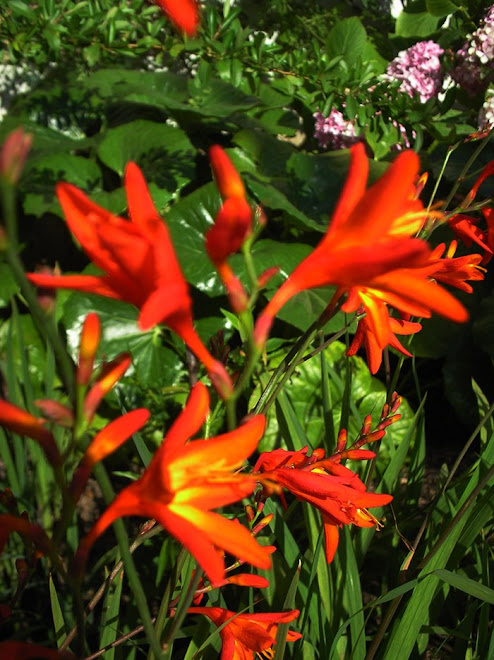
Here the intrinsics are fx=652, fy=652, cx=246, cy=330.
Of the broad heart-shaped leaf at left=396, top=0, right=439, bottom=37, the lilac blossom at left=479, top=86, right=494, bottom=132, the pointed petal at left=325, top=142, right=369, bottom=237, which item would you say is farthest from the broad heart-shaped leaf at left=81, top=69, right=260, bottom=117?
the pointed petal at left=325, top=142, right=369, bottom=237

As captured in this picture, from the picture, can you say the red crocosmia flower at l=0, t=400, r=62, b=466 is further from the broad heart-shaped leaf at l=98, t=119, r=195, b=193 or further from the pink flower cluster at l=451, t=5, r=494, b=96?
the pink flower cluster at l=451, t=5, r=494, b=96

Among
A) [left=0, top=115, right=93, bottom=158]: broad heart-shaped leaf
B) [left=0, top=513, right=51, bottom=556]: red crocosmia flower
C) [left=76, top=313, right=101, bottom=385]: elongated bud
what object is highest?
[left=0, top=115, right=93, bottom=158]: broad heart-shaped leaf

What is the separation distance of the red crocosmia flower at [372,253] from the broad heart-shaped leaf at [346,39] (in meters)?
2.67

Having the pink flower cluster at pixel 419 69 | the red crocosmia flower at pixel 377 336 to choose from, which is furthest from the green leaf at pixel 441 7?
the red crocosmia flower at pixel 377 336

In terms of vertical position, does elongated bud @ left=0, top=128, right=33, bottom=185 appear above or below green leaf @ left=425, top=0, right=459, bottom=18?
below

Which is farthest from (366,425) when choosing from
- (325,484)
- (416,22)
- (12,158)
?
(416,22)

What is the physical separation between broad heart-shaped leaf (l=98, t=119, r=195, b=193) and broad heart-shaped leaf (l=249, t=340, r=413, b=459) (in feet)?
2.62

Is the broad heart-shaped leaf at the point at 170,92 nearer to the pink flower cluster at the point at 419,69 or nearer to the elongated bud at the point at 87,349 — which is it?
the pink flower cluster at the point at 419,69

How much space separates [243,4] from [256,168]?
136cm

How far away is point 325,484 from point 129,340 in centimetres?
165

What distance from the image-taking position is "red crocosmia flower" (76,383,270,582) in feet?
1.61

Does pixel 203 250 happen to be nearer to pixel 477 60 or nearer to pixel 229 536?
pixel 477 60

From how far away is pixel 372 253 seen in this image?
48 cm

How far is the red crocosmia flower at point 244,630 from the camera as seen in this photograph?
2.72ft
